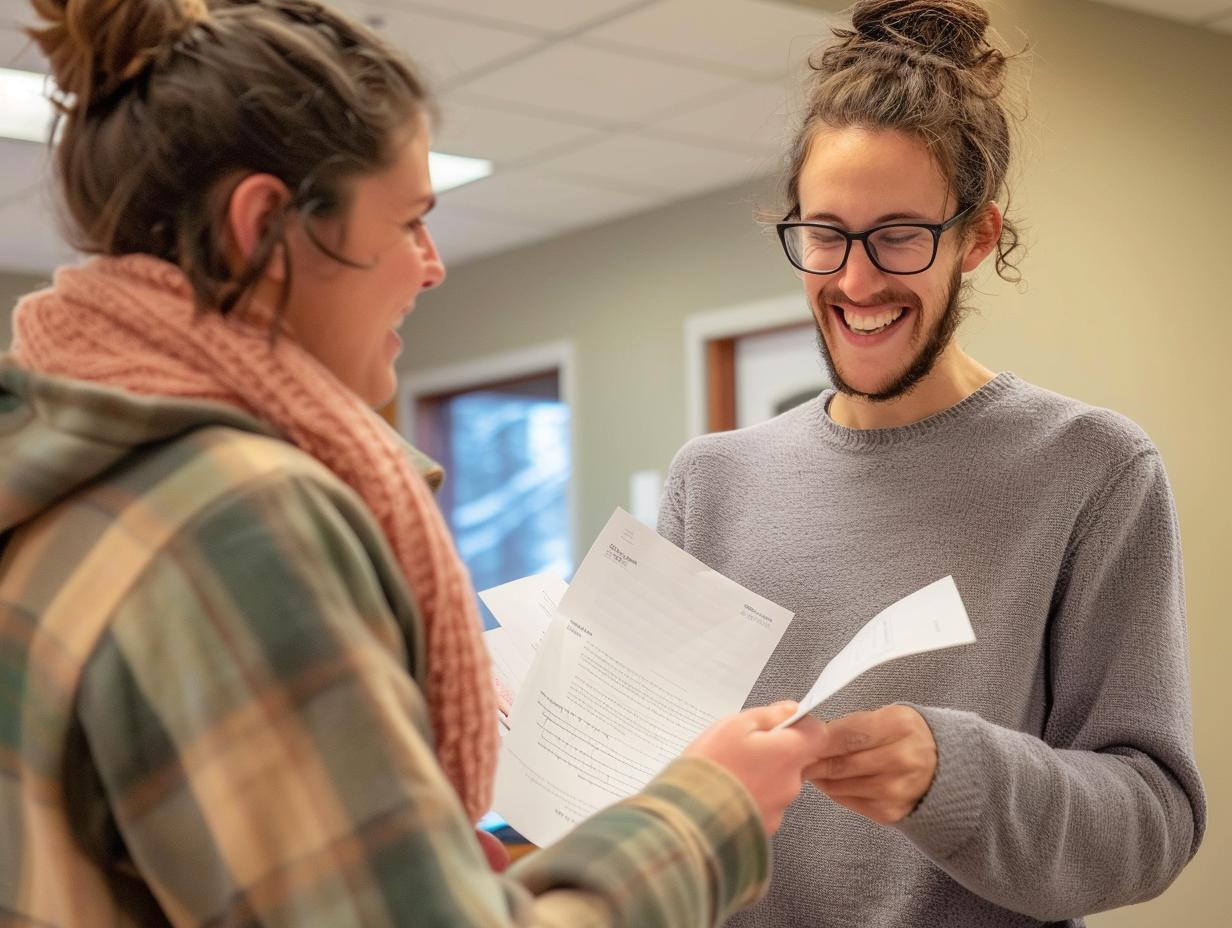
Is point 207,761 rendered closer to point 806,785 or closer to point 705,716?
point 705,716

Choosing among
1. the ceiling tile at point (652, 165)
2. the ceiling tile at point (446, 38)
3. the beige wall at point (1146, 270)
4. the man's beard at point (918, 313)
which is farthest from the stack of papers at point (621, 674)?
the ceiling tile at point (652, 165)

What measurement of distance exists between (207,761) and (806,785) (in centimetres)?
84

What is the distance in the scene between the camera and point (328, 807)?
0.71 metres

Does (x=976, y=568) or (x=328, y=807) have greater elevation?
(x=328, y=807)

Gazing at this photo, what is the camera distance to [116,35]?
2.76ft

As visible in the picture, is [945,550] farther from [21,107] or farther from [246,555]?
[21,107]

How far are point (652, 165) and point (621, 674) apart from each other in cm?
396

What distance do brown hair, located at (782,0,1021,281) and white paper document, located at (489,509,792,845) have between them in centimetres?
46

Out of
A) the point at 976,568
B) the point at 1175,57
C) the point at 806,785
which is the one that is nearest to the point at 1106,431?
the point at 976,568

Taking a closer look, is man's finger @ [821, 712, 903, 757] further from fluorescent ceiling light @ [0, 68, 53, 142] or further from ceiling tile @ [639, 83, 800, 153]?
fluorescent ceiling light @ [0, 68, 53, 142]

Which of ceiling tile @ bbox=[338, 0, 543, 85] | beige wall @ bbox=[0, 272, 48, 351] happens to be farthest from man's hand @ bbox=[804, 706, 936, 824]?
beige wall @ bbox=[0, 272, 48, 351]

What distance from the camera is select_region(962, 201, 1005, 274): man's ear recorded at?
149 centimetres

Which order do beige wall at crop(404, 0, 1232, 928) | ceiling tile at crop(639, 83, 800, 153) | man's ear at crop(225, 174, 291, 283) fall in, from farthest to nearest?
1. ceiling tile at crop(639, 83, 800, 153)
2. beige wall at crop(404, 0, 1232, 928)
3. man's ear at crop(225, 174, 291, 283)

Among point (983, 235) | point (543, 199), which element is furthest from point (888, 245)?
point (543, 199)
